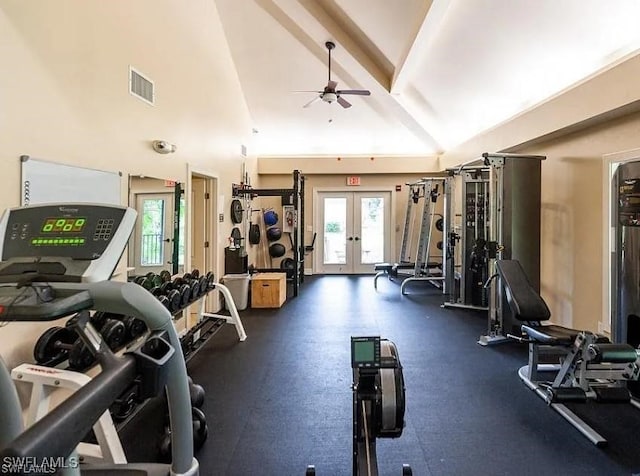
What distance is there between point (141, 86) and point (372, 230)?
6.60 meters

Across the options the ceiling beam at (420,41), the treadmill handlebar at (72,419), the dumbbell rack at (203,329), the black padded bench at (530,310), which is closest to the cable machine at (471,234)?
the ceiling beam at (420,41)

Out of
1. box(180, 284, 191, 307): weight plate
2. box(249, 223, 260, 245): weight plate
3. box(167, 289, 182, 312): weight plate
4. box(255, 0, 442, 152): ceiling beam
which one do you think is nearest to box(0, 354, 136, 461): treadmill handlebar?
box(167, 289, 182, 312): weight plate

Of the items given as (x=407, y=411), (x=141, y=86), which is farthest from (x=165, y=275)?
(x=407, y=411)

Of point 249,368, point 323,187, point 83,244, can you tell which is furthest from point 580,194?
point 323,187

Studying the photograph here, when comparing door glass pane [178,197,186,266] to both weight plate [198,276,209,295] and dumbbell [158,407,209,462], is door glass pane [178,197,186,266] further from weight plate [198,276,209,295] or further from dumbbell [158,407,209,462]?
dumbbell [158,407,209,462]

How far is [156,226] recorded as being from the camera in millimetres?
3814

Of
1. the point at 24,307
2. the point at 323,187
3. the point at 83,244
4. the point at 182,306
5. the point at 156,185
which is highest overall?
the point at 323,187

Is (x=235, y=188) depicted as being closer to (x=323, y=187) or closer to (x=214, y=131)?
(x=214, y=131)

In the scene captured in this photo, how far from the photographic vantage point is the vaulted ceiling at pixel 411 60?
3574 millimetres

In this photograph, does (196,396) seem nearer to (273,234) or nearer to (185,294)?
(185,294)

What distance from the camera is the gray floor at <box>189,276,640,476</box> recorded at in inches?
85.0

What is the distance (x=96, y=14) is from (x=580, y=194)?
15.8 feet

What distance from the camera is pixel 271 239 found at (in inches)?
343

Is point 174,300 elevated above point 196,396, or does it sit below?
above
